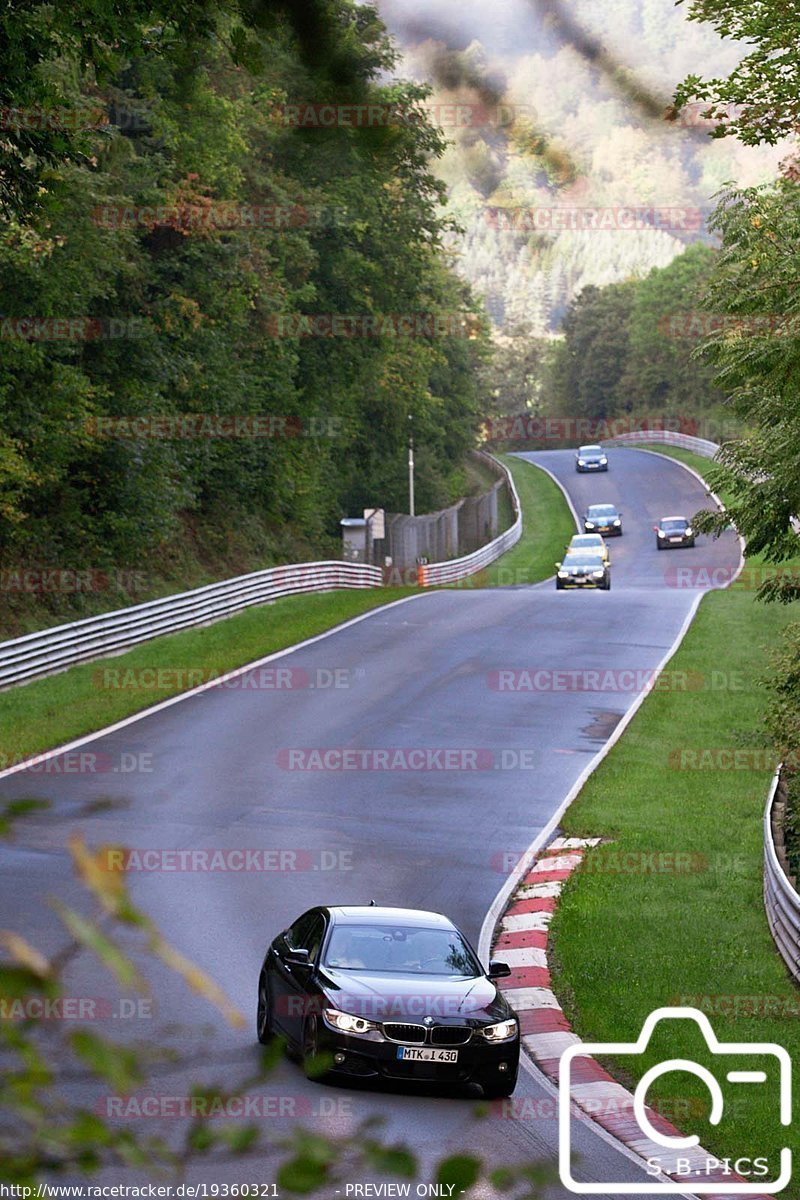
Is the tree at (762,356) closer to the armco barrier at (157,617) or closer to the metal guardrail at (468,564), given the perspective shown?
the armco barrier at (157,617)

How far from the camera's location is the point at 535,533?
273 ft

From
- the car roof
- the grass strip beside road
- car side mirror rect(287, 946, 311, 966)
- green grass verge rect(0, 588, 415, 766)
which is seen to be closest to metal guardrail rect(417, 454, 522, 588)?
the grass strip beside road

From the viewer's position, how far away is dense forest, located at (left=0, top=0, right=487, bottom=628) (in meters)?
17.3

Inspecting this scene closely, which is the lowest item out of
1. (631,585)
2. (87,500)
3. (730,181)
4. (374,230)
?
(631,585)

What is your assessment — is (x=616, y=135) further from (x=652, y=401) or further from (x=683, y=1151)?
(x=652, y=401)

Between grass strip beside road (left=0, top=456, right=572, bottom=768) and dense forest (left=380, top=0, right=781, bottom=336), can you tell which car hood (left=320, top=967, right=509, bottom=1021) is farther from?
grass strip beside road (left=0, top=456, right=572, bottom=768)

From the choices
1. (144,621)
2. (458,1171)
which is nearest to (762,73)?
(458,1171)

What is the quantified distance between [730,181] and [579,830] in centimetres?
2027

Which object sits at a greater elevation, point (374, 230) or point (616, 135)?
point (374, 230)

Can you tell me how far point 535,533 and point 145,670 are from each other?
52.2m

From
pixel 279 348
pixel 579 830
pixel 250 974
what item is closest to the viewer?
pixel 250 974

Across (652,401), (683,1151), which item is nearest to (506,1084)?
(683,1151)

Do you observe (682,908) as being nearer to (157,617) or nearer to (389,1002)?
(389,1002)

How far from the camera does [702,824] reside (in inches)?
910
